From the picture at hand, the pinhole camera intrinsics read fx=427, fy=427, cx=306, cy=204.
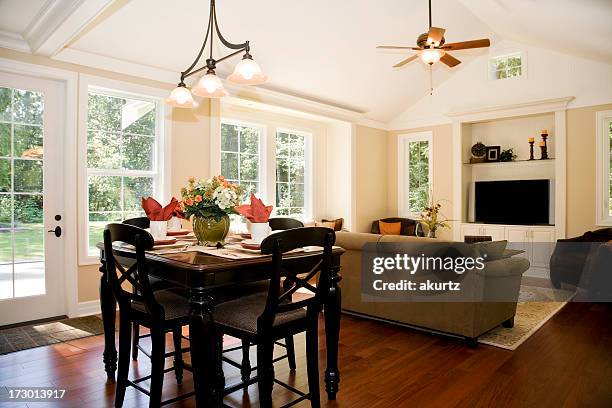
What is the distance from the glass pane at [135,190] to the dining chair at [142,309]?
2.23m

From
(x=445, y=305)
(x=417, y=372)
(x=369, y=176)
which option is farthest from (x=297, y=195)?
(x=417, y=372)

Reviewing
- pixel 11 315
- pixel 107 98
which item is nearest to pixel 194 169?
pixel 107 98

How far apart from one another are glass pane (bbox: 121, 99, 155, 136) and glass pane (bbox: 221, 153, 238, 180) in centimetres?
133

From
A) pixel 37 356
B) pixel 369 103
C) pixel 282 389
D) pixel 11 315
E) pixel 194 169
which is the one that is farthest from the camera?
pixel 369 103

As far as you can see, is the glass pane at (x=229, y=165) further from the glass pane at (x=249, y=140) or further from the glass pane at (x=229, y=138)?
the glass pane at (x=249, y=140)

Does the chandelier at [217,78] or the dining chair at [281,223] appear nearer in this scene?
the chandelier at [217,78]

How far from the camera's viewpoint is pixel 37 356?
10.1ft

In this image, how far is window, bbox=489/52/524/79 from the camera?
6.54 metres

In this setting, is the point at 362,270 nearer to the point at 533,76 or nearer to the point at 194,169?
the point at 194,169

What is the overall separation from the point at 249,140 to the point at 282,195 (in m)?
1.03

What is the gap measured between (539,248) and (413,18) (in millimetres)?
3726

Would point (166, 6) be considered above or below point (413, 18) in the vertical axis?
below

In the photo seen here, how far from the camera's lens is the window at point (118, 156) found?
4211mm

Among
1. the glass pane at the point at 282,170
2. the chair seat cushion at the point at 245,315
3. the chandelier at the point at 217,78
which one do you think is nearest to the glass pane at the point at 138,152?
the chandelier at the point at 217,78
